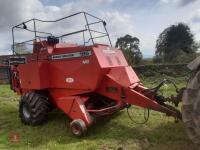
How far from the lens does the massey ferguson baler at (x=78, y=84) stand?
26.9 ft

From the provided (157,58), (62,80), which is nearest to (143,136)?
(62,80)

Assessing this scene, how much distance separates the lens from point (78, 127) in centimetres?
802

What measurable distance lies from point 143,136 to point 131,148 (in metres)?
0.67

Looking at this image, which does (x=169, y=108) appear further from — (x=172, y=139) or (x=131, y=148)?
(x=131, y=148)

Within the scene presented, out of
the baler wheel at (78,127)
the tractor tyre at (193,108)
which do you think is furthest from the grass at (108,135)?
the tractor tyre at (193,108)

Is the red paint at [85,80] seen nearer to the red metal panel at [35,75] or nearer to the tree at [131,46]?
the red metal panel at [35,75]

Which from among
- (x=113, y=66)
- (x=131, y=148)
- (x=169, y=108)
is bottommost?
(x=131, y=148)

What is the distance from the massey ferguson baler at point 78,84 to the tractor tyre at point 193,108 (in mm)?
1582

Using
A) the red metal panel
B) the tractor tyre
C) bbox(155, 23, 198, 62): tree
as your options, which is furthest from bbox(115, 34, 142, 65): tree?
the tractor tyre

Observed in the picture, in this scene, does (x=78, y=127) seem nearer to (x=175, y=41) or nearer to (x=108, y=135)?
(x=108, y=135)

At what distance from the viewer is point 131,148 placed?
7.32 meters

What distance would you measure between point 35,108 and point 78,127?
5.49 feet

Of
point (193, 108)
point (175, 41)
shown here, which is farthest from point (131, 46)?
point (193, 108)

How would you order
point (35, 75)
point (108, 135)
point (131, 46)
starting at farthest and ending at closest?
point (131, 46), point (35, 75), point (108, 135)
